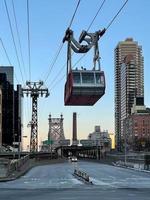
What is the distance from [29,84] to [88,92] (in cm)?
7124

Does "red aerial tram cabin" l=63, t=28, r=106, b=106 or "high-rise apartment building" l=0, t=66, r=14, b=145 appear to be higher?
"high-rise apartment building" l=0, t=66, r=14, b=145

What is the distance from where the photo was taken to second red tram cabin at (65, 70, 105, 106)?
32.0m

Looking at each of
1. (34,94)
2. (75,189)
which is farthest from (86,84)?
(34,94)

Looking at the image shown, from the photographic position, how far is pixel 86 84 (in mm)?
32250

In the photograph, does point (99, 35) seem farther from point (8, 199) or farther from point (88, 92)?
point (8, 199)

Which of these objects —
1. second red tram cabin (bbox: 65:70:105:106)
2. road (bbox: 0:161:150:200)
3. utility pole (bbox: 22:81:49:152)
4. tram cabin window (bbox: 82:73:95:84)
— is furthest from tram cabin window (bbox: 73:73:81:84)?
utility pole (bbox: 22:81:49:152)

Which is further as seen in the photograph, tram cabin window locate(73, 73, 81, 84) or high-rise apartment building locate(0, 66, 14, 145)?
high-rise apartment building locate(0, 66, 14, 145)

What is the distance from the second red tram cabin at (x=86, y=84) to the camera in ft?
105

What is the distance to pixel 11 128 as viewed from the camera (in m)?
184

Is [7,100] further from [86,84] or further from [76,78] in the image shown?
[76,78]

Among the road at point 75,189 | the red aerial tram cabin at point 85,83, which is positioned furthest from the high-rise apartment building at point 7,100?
the red aerial tram cabin at point 85,83

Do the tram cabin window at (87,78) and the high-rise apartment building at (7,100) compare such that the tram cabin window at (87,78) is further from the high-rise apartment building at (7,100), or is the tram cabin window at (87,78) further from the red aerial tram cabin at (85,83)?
the high-rise apartment building at (7,100)

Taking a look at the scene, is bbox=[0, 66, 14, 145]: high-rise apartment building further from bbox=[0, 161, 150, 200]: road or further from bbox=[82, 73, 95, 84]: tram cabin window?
bbox=[82, 73, 95, 84]: tram cabin window

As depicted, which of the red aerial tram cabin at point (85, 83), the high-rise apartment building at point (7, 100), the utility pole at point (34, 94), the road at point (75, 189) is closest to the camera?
the road at point (75, 189)
